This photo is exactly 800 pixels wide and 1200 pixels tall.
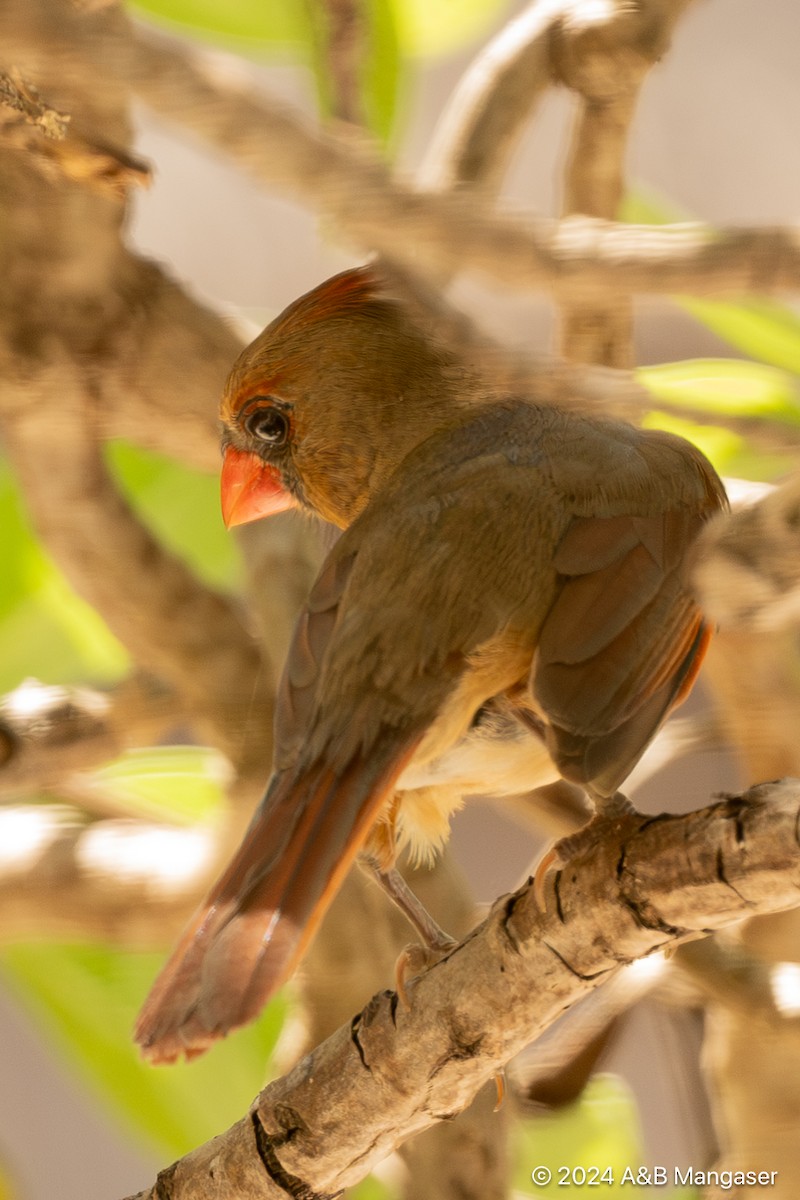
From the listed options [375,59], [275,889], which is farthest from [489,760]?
[375,59]

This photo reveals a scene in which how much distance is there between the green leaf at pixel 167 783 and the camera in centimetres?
181

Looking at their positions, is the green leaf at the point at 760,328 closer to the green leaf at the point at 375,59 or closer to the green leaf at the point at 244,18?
the green leaf at the point at 375,59

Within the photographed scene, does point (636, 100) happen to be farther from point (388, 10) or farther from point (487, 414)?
point (487, 414)

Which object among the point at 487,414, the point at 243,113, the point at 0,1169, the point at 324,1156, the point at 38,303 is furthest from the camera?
the point at 0,1169

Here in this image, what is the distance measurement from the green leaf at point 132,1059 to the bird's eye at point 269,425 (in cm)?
75

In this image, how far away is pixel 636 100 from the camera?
1614mm

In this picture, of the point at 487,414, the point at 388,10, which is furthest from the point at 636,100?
the point at 487,414

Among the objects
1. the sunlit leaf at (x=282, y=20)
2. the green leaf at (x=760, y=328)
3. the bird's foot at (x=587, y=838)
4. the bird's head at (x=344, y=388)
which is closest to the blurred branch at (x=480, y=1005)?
the bird's foot at (x=587, y=838)

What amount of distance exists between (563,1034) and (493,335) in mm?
1098

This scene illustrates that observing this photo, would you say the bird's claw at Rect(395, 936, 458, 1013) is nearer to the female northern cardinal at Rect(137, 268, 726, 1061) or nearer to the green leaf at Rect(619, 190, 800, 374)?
the female northern cardinal at Rect(137, 268, 726, 1061)

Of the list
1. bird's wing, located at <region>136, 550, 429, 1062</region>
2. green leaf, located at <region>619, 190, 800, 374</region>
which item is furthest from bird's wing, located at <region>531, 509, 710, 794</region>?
green leaf, located at <region>619, 190, 800, 374</region>

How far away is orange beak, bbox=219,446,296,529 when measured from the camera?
1277mm

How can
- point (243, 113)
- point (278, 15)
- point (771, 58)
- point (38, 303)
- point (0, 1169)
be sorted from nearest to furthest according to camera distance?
point (243, 113) < point (38, 303) < point (278, 15) < point (0, 1169) < point (771, 58)

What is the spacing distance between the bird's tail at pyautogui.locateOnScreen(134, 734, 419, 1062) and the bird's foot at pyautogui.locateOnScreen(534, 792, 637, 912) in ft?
0.38
